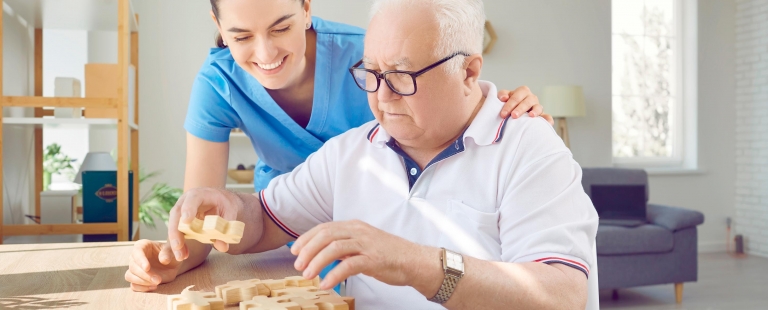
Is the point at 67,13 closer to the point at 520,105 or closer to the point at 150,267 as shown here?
the point at 150,267

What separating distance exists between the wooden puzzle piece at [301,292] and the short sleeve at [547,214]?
379mm

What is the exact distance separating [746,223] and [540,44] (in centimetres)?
315

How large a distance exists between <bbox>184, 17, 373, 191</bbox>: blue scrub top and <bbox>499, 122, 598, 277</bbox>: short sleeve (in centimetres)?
74

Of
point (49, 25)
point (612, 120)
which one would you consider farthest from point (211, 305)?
point (612, 120)

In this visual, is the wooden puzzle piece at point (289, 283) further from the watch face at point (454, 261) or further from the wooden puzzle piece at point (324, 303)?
the watch face at point (454, 261)

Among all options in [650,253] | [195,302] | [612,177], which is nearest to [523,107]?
[195,302]

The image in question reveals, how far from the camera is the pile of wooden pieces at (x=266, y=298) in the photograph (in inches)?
45.4

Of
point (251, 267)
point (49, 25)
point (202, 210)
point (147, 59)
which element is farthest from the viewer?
point (147, 59)

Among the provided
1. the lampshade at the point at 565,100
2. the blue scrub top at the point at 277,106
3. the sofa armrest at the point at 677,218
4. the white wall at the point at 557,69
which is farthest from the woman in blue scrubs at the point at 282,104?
the lampshade at the point at 565,100

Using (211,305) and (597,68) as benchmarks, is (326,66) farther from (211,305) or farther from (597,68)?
(597,68)

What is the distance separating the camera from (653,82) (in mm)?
→ 7648

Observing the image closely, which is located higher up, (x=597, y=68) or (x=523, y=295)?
(x=597, y=68)

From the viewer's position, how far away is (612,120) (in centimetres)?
752

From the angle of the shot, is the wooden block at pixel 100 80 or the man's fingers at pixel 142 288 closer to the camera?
the man's fingers at pixel 142 288
